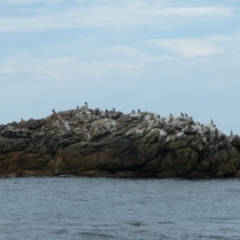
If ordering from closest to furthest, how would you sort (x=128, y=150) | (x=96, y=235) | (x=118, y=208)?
(x=96, y=235) < (x=118, y=208) < (x=128, y=150)

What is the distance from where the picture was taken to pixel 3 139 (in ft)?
305

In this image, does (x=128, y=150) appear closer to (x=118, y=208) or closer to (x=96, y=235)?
(x=118, y=208)

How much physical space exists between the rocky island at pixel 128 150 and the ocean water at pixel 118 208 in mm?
3698

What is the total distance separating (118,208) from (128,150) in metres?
34.5

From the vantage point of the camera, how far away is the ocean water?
40.3 m

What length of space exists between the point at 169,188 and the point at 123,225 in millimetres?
31337

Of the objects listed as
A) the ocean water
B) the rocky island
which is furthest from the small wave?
the rocky island

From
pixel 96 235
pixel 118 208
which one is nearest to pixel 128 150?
pixel 118 208

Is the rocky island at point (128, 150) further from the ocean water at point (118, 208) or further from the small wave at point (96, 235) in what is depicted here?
the small wave at point (96, 235)

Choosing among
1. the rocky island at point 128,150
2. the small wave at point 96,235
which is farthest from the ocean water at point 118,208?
the rocky island at point 128,150

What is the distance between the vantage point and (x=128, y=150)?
292ft

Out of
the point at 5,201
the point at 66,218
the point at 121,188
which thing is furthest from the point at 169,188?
the point at 66,218

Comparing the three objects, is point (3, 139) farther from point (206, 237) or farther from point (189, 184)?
point (206, 237)

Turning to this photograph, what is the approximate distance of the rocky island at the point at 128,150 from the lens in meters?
88.4
